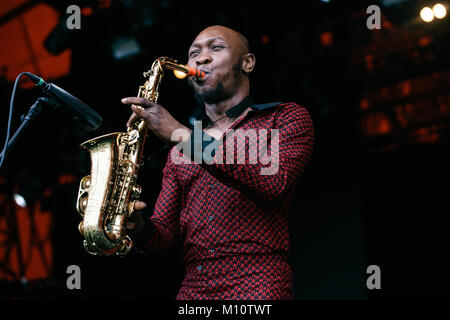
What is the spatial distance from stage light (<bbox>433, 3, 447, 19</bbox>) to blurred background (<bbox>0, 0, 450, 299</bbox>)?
1 centimetres

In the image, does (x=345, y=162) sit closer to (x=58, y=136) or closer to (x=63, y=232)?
(x=58, y=136)

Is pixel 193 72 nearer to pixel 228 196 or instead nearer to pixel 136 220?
pixel 228 196

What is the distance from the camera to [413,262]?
6.01m

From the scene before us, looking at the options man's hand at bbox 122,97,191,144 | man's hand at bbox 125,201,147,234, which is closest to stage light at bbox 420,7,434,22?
man's hand at bbox 122,97,191,144

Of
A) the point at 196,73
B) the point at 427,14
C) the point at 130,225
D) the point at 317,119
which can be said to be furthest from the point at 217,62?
the point at 317,119

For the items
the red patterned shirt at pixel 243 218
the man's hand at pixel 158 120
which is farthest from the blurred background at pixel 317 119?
the man's hand at pixel 158 120

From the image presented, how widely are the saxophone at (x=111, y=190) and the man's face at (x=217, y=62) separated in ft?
0.25

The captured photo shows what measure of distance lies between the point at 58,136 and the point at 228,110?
13.5 ft

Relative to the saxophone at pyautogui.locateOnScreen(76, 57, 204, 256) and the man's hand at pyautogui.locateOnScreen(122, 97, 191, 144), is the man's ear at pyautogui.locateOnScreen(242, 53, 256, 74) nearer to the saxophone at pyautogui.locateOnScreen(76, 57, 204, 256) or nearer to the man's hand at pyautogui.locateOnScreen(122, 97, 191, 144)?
the saxophone at pyautogui.locateOnScreen(76, 57, 204, 256)

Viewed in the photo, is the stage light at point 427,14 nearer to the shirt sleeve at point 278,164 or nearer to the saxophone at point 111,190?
the shirt sleeve at point 278,164

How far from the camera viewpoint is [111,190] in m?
2.62

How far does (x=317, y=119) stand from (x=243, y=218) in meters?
3.43

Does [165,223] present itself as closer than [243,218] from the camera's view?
No
